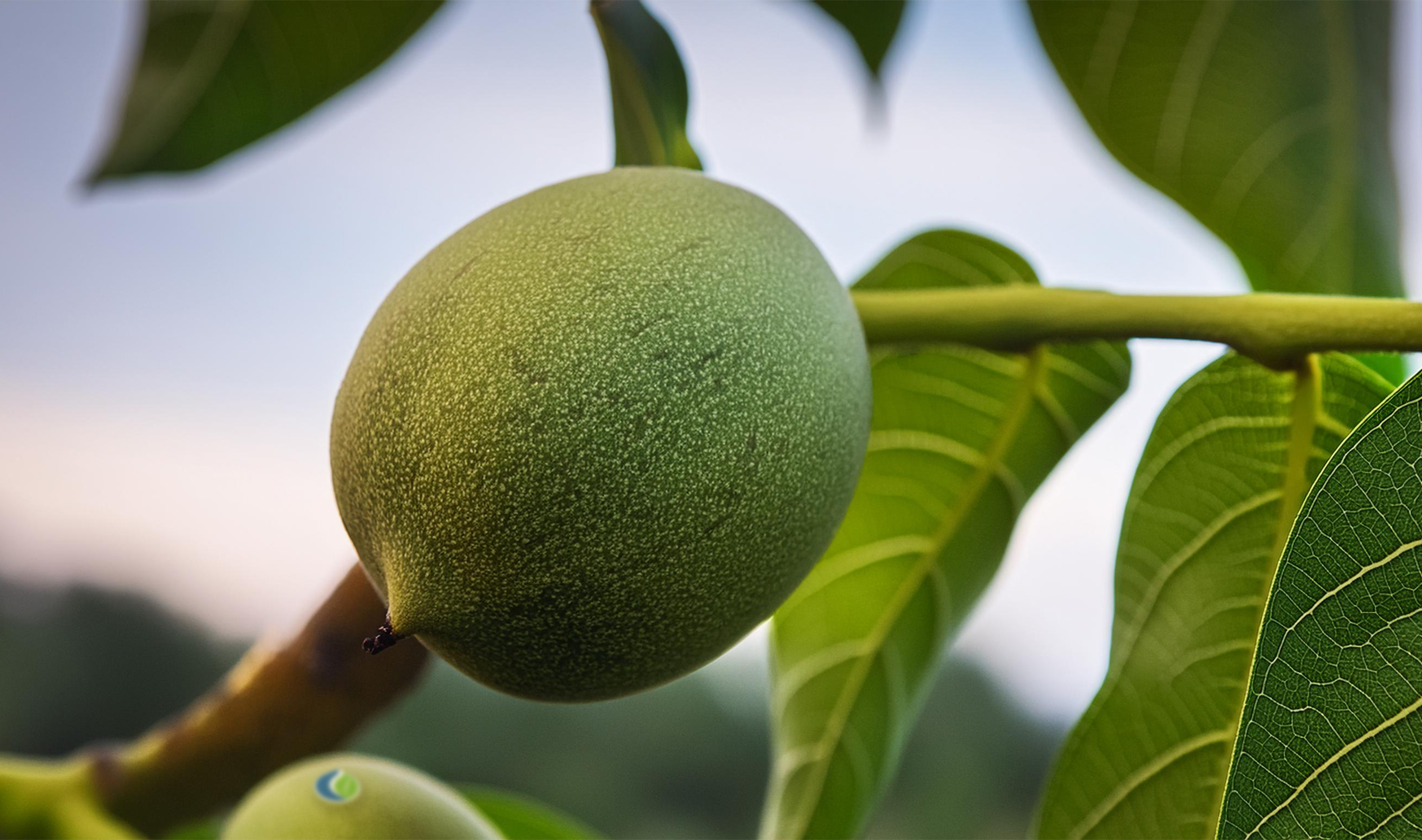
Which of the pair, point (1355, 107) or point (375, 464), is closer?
point (375, 464)

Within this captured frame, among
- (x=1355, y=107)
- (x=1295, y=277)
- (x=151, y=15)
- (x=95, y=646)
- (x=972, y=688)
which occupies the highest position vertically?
(x=1355, y=107)

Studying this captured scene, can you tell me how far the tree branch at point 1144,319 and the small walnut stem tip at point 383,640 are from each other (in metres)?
0.30

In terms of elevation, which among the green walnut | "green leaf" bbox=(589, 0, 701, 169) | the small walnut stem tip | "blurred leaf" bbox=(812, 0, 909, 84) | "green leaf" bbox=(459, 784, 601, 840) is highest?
"blurred leaf" bbox=(812, 0, 909, 84)

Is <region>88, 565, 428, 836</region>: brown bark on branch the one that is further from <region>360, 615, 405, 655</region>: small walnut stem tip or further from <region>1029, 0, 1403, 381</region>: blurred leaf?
<region>1029, 0, 1403, 381</region>: blurred leaf

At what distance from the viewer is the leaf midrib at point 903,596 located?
86 centimetres

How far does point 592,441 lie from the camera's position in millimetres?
462

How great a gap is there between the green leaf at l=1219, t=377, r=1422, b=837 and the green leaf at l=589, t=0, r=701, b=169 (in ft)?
1.47

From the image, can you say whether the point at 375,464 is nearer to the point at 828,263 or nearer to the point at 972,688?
the point at 828,263

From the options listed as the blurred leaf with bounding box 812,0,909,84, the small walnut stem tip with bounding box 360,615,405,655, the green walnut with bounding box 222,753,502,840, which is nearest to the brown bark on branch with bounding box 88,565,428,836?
the green walnut with bounding box 222,753,502,840

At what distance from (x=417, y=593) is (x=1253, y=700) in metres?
0.35

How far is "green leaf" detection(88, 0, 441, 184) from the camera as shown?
3.18ft

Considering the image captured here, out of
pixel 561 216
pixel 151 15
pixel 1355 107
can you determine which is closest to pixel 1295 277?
pixel 1355 107

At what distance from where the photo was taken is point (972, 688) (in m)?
17.7

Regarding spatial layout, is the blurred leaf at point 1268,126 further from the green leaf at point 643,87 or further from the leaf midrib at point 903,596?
the green leaf at point 643,87
